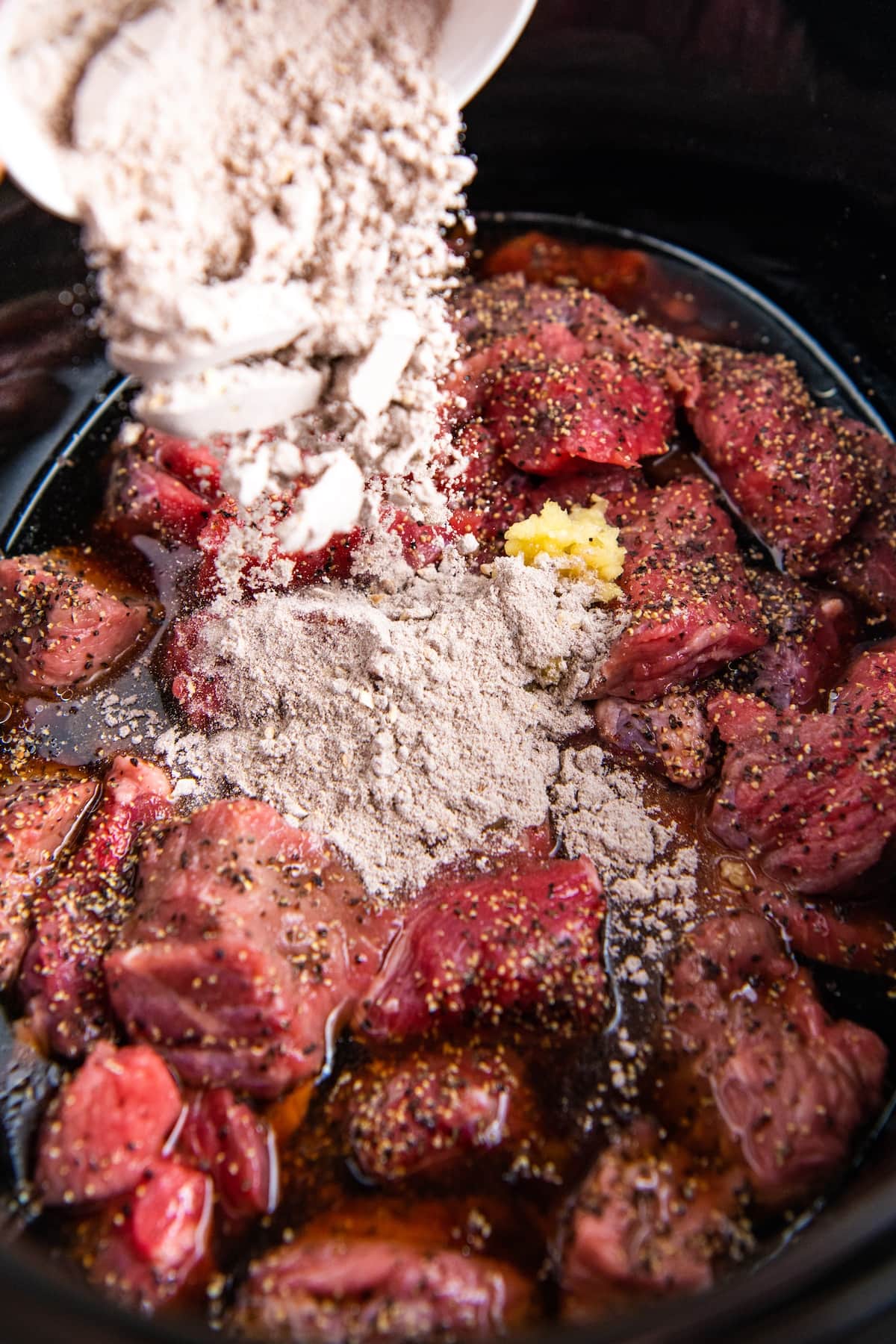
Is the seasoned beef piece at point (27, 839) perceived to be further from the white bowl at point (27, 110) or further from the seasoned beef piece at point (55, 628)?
the white bowl at point (27, 110)

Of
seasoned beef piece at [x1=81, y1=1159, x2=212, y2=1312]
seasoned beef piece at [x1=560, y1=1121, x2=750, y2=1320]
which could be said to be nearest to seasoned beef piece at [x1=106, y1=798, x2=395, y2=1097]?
seasoned beef piece at [x1=81, y1=1159, x2=212, y2=1312]

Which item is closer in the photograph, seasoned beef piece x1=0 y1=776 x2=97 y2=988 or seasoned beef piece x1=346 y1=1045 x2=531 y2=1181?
seasoned beef piece x1=346 y1=1045 x2=531 y2=1181

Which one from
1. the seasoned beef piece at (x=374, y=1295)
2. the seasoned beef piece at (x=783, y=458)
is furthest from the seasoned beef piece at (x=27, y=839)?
the seasoned beef piece at (x=783, y=458)

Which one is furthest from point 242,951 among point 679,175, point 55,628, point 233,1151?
point 679,175

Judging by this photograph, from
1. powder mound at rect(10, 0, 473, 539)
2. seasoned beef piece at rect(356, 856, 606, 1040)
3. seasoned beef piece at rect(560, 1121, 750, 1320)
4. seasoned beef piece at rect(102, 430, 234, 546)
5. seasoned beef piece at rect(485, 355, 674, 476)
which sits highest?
powder mound at rect(10, 0, 473, 539)

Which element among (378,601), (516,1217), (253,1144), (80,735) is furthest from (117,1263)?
(378,601)

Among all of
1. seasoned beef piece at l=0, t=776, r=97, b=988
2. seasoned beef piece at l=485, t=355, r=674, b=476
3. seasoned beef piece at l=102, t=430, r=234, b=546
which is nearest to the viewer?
seasoned beef piece at l=0, t=776, r=97, b=988

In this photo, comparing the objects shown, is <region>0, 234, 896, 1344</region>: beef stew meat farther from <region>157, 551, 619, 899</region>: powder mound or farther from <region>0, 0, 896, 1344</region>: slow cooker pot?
<region>0, 0, 896, 1344</region>: slow cooker pot

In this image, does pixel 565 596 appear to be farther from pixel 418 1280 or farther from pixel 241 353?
pixel 418 1280
